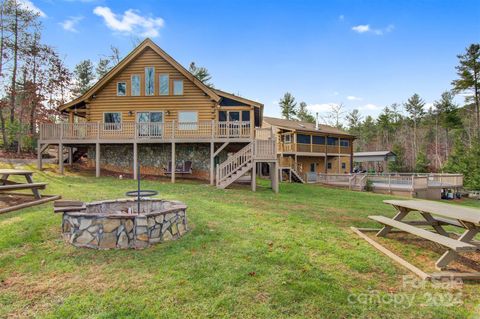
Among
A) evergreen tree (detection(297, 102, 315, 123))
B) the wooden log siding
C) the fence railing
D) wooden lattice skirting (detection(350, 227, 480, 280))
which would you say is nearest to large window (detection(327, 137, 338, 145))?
the fence railing

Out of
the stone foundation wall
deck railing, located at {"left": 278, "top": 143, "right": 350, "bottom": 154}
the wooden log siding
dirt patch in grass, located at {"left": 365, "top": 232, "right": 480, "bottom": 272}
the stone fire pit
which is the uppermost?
the wooden log siding

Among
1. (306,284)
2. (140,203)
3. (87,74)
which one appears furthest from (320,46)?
(87,74)

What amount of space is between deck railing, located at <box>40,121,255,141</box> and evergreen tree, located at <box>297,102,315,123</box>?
1668 inches

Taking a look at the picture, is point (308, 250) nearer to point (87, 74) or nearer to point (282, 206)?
point (282, 206)

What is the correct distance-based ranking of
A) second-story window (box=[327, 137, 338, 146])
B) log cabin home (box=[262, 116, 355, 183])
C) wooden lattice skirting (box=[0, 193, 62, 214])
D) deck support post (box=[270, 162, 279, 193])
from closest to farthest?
1. wooden lattice skirting (box=[0, 193, 62, 214])
2. deck support post (box=[270, 162, 279, 193])
3. log cabin home (box=[262, 116, 355, 183])
4. second-story window (box=[327, 137, 338, 146])

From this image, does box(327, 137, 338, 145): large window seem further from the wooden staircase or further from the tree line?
the wooden staircase

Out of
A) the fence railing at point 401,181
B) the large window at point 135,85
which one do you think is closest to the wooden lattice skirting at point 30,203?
the large window at point 135,85

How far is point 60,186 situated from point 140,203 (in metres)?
6.89

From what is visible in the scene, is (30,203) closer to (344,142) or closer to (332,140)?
(332,140)

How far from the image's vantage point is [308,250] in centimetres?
496

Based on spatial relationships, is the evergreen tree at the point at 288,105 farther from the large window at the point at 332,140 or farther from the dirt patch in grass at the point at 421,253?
the dirt patch in grass at the point at 421,253

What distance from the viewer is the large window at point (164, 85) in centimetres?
1698

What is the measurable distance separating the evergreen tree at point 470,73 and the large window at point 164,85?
3597 centimetres

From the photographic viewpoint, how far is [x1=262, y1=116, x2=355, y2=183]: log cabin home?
89.3 feet
